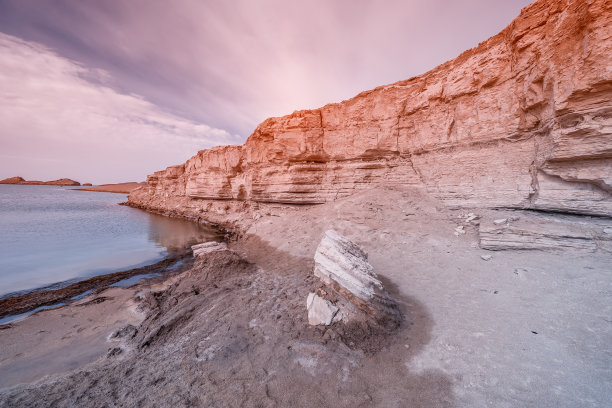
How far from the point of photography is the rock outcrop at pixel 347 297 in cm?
390

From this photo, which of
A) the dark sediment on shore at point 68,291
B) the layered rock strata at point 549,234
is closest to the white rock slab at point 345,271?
the layered rock strata at point 549,234

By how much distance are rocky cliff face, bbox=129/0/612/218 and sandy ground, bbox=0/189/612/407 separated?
3.28 m

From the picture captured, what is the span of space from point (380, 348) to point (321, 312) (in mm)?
1078

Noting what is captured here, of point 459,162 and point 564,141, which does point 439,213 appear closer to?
point 459,162

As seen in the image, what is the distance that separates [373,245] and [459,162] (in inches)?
241

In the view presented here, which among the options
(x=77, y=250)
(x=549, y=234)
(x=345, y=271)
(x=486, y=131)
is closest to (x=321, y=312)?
(x=345, y=271)

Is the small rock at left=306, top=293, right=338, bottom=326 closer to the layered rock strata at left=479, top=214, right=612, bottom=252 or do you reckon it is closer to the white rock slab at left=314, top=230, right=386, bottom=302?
the white rock slab at left=314, top=230, right=386, bottom=302

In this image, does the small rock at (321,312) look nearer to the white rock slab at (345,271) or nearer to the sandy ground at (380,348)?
the sandy ground at (380,348)

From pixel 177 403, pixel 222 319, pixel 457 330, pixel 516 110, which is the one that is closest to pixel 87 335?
pixel 222 319

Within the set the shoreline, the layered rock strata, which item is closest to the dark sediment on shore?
the shoreline

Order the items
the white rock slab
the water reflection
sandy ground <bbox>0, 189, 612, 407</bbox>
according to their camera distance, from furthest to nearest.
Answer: the water reflection → the white rock slab → sandy ground <bbox>0, 189, 612, 407</bbox>

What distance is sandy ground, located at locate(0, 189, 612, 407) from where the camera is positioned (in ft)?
9.05

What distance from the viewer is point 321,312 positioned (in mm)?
3965

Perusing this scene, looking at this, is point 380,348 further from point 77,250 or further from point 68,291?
point 77,250
